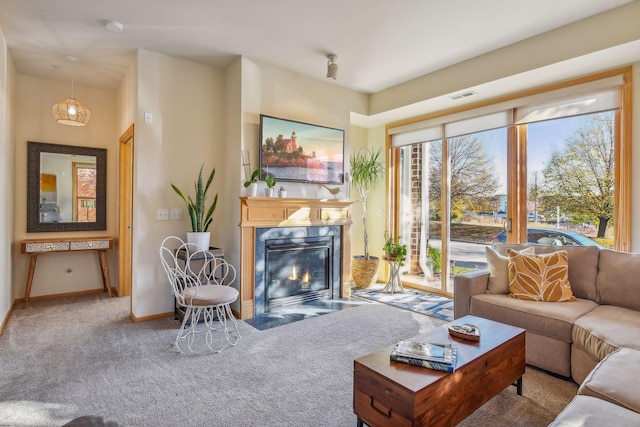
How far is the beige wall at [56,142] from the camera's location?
163 inches

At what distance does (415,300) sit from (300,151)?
7.84ft

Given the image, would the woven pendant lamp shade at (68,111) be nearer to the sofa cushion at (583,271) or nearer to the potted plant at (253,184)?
the potted plant at (253,184)

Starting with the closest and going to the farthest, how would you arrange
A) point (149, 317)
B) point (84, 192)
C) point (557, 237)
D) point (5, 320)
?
point (5, 320)
point (149, 317)
point (557, 237)
point (84, 192)

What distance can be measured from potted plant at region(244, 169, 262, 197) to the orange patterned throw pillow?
2578 millimetres

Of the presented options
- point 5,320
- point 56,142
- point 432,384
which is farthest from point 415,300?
point 56,142

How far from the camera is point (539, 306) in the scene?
2611 millimetres

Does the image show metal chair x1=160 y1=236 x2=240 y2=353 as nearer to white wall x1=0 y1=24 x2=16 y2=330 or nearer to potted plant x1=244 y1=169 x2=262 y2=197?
potted plant x1=244 y1=169 x2=262 y2=197

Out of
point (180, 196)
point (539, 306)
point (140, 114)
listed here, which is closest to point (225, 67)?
point (140, 114)

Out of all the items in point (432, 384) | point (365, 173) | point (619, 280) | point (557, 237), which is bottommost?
point (432, 384)

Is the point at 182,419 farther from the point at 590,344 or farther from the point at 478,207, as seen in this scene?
the point at 478,207

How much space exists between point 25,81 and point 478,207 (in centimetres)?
577

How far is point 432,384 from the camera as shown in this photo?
151 centimetres

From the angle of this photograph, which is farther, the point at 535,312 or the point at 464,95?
the point at 464,95

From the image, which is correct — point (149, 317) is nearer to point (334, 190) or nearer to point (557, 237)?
point (334, 190)
